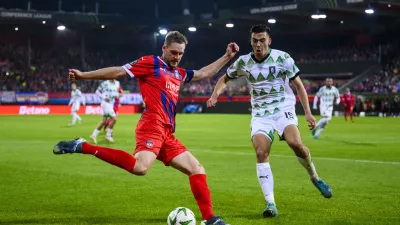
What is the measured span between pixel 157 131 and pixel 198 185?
783 mm

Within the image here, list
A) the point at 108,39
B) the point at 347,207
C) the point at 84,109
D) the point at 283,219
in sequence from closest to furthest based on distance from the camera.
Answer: the point at 283,219, the point at 347,207, the point at 84,109, the point at 108,39

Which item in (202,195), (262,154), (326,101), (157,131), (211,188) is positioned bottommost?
(211,188)

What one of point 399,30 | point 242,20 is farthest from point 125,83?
point 399,30

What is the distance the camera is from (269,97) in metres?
8.62

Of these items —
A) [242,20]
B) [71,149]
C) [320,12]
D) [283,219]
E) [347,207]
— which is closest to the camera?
[71,149]

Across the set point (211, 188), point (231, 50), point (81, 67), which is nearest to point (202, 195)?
point (231, 50)

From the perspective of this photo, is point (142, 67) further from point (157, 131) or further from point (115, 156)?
point (115, 156)

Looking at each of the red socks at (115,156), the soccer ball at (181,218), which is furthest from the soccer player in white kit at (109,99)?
the soccer ball at (181,218)

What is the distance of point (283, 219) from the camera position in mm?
7750

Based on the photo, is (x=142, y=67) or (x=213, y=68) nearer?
(x=142, y=67)

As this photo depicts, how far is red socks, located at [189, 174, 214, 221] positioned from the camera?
23.0 feet

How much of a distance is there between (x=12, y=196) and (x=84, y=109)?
47.7 m

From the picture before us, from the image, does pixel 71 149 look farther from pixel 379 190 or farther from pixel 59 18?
pixel 59 18

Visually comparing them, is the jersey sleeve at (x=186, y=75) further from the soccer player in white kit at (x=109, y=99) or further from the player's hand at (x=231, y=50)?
the soccer player in white kit at (x=109, y=99)
